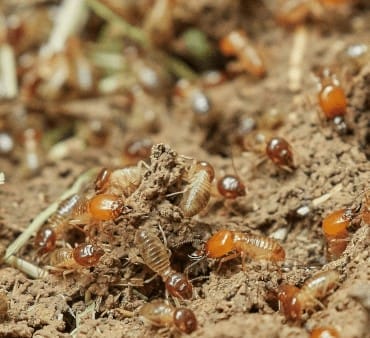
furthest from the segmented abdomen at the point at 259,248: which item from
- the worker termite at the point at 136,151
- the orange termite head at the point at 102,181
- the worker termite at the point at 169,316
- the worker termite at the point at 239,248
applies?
the worker termite at the point at 136,151

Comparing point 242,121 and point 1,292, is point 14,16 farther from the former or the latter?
point 1,292

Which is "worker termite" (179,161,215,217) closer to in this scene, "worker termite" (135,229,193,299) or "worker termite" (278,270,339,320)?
"worker termite" (135,229,193,299)

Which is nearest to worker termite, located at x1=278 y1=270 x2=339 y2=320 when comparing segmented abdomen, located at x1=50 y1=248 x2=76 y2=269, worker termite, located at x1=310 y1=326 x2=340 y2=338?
worker termite, located at x1=310 y1=326 x2=340 y2=338

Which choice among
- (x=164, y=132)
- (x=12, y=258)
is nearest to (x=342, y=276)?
(x=12, y=258)

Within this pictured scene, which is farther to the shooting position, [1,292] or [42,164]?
[42,164]

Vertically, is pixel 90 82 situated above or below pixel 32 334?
above

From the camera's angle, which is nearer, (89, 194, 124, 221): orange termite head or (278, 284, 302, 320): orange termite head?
(278, 284, 302, 320): orange termite head

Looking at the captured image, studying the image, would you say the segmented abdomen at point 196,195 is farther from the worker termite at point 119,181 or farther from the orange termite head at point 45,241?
the orange termite head at point 45,241
